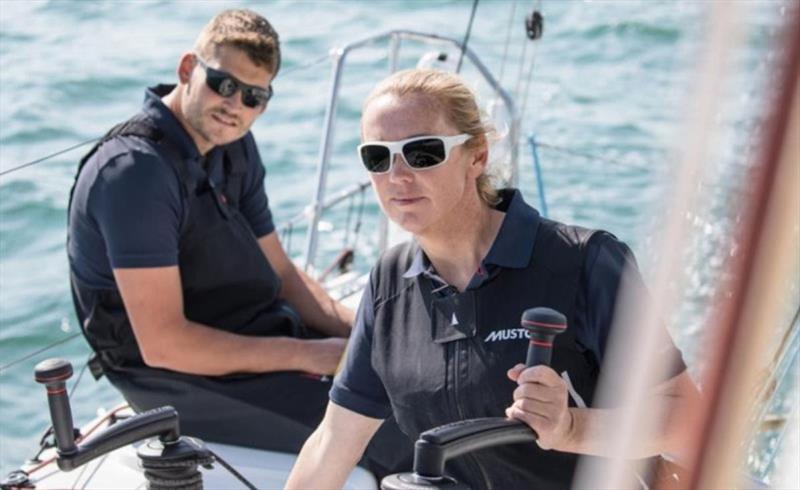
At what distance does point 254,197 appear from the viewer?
2828 millimetres

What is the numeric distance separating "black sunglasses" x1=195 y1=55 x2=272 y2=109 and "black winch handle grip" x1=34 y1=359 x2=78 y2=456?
3.11 ft

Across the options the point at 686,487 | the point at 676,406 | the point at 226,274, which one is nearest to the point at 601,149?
the point at 226,274

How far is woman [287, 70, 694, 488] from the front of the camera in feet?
5.50

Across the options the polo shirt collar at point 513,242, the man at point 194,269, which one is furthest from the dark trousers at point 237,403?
the polo shirt collar at point 513,242

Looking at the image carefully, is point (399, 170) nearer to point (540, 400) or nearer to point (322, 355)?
point (540, 400)

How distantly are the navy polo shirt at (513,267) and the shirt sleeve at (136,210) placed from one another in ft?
2.01

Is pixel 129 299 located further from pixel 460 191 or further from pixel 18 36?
pixel 18 36

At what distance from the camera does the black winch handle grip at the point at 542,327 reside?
53.9 inches

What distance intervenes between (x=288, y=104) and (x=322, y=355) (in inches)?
201

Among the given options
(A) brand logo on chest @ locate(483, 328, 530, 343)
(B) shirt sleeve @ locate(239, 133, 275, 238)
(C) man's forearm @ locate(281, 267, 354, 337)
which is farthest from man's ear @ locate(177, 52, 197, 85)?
(A) brand logo on chest @ locate(483, 328, 530, 343)

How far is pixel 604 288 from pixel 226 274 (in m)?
1.09

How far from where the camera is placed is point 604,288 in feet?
5.41

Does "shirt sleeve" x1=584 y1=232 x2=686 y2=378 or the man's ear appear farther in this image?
the man's ear

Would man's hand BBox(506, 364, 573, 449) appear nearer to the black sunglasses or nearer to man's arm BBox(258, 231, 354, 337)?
the black sunglasses
